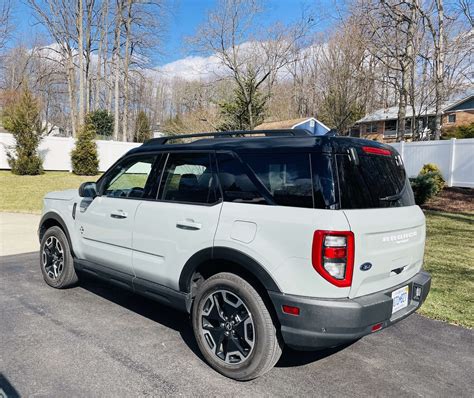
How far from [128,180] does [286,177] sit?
1.95 meters

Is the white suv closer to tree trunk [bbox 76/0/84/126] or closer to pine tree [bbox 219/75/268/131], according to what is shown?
pine tree [bbox 219/75/268/131]

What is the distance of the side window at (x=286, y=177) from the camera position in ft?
8.84

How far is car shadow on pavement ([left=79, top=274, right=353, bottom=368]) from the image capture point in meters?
3.29

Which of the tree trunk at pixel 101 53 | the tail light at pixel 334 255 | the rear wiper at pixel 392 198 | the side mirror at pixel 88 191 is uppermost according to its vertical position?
Answer: the tree trunk at pixel 101 53

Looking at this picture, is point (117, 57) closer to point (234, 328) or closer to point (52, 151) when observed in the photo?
point (52, 151)

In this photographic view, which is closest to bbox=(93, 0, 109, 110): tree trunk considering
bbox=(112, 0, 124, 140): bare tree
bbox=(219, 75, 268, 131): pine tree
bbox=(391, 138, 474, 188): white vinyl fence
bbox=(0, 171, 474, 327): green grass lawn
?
bbox=(112, 0, 124, 140): bare tree

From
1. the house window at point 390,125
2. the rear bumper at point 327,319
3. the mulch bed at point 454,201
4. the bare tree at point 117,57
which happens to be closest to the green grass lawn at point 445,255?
the mulch bed at point 454,201

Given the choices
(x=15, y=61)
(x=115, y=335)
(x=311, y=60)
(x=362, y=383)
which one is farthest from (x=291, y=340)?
(x=15, y=61)

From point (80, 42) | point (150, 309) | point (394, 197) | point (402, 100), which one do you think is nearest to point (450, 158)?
point (402, 100)

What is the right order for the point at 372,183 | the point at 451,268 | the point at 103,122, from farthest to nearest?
1. the point at 103,122
2. the point at 451,268
3. the point at 372,183

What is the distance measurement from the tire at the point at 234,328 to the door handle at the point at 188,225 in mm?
425

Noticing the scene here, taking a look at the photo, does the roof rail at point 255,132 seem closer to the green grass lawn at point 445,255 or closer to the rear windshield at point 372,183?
the rear windshield at point 372,183

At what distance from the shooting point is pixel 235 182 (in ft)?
10.1

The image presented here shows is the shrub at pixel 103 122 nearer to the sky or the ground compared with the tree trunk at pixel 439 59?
nearer to the ground
